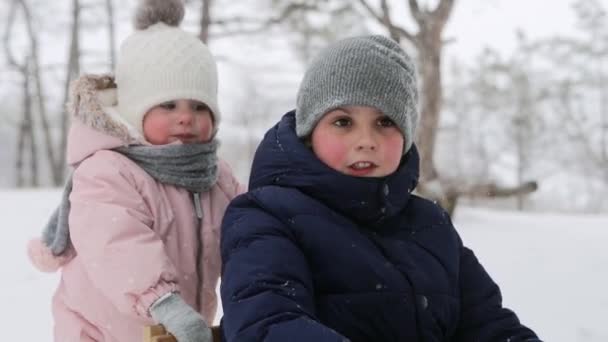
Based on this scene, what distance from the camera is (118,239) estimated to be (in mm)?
1571

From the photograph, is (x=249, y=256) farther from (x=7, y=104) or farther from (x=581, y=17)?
(x=7, y=104)

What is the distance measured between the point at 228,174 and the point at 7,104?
33.1m

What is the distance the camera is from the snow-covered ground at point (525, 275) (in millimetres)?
4488

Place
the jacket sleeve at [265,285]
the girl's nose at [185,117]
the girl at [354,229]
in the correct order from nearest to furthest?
1. the jacket sleeve at [265,285]
2. the girl at [354,229]
3. the girl's nose at [185,117]

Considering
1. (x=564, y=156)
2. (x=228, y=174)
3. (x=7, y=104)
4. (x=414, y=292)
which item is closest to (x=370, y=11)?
(x=228, y=174)

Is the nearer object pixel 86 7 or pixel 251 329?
pixel 251 329

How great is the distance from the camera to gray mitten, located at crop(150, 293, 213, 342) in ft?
4.60

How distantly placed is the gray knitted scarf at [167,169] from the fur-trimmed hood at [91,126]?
35 mm

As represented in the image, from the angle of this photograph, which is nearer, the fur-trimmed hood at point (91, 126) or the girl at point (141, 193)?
the girl at point (141, 193)

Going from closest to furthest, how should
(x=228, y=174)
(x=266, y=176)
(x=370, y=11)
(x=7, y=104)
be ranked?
(x=266, y=176) → (x=228, y=174) → (x=370, y=11) → (x=7, y=104)

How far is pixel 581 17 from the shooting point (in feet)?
70.0

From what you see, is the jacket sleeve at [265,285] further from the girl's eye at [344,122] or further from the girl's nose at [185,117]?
the girl's nose at [185,117]

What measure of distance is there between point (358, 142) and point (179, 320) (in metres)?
0.54

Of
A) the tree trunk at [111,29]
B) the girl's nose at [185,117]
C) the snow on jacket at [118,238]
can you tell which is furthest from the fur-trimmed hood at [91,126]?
the tree trunk at [111,29]
